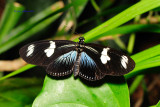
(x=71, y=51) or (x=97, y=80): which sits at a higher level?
(x=71, y=51)

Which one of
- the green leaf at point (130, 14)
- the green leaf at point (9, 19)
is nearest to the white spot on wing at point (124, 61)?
the green leaf at point (130, 14)

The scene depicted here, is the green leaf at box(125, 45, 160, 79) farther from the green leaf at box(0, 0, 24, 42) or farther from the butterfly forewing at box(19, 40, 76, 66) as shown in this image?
the green leaf at box(0, 0, 24, 42)

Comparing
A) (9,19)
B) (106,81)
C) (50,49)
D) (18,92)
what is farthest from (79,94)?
(9,19)

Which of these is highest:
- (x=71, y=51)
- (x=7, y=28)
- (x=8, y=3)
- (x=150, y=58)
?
(x=8, y=3)

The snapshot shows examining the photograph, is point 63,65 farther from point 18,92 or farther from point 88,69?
point 18,92

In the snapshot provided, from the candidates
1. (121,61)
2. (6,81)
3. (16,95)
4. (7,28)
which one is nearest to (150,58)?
(121,61)

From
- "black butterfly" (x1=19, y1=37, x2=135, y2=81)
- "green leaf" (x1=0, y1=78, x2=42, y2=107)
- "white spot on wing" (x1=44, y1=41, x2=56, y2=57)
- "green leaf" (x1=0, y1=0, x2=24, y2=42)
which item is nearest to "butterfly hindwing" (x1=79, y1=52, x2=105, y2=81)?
"black butterfly" (x1=19, y1=37, x2=135, y2=81)

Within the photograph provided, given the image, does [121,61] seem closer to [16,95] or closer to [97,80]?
[97,80]
